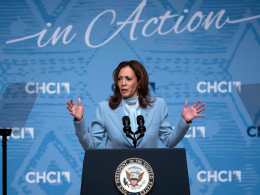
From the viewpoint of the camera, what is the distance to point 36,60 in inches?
126

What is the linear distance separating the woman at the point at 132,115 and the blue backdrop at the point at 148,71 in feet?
4.06

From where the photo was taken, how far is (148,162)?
1251 mm

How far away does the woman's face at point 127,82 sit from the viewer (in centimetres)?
188

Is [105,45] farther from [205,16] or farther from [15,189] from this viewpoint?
[15,189]

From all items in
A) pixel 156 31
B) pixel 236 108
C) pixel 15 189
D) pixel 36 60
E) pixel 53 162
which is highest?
pixel 156 31

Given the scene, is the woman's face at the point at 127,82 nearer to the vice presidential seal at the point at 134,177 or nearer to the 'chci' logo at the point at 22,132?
the vice presidential seal at the point at 134,177

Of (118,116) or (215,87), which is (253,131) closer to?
(215,87)

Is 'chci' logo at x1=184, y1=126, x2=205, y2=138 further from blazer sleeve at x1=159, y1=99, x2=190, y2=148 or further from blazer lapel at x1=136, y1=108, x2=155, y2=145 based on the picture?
blazer lapel at x1=136, y1=108, x2=155, y2=145

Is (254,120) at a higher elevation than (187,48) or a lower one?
lower

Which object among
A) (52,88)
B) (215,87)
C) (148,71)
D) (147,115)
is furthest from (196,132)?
(52,88)

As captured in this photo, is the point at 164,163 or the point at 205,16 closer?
the point at 164,163

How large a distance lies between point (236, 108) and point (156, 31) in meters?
1.32

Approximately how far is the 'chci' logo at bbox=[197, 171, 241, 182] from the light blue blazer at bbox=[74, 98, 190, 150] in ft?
4.98

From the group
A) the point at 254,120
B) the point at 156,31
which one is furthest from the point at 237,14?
the point at 254,120
